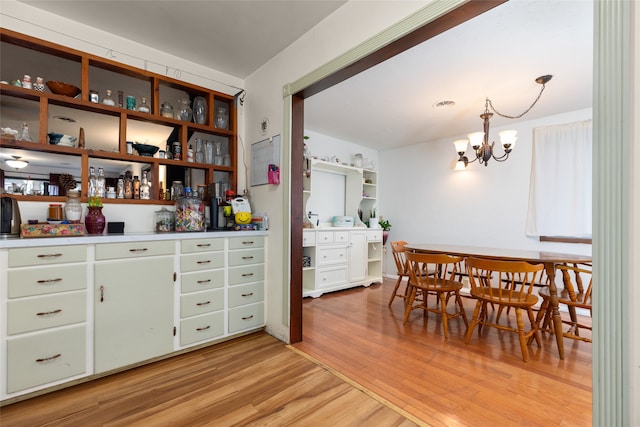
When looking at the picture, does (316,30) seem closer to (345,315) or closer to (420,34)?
(420,34)

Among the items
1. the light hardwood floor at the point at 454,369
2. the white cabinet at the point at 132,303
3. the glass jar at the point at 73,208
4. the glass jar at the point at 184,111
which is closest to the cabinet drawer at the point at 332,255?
the light hardwood floor at the point at 454,369

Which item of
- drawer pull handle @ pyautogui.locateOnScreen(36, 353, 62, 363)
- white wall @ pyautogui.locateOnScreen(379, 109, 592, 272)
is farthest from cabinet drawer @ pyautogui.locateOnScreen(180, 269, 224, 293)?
white wall @ pyautogui.locateOnScreen(379, 109, 592, 272)

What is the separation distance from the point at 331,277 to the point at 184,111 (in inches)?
111

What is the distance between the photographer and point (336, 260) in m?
4.26

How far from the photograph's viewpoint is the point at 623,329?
3.09 ft

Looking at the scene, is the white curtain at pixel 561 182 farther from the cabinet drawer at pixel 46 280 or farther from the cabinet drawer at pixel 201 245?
the cabinet drawer at pixel 46 280

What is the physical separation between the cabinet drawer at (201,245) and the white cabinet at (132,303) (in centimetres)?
9

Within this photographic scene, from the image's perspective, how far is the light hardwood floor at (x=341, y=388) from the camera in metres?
1.56

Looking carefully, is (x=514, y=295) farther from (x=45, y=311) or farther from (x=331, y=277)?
(x=45, y=311)

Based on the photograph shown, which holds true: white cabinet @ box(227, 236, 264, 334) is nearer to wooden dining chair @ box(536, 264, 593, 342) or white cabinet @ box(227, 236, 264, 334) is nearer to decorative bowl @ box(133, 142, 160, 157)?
decorative bowl @ box(133, 142, 160, 157)

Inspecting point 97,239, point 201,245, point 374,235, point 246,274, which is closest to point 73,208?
point 97,239

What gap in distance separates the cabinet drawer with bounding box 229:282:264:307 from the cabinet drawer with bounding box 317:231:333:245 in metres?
1.45

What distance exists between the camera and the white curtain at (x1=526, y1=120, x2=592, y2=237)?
3447 millimetres

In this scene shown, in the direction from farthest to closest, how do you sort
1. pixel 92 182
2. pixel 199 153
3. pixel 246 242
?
pixel 199 153 < pixel 246 242 < pixel 92 182
